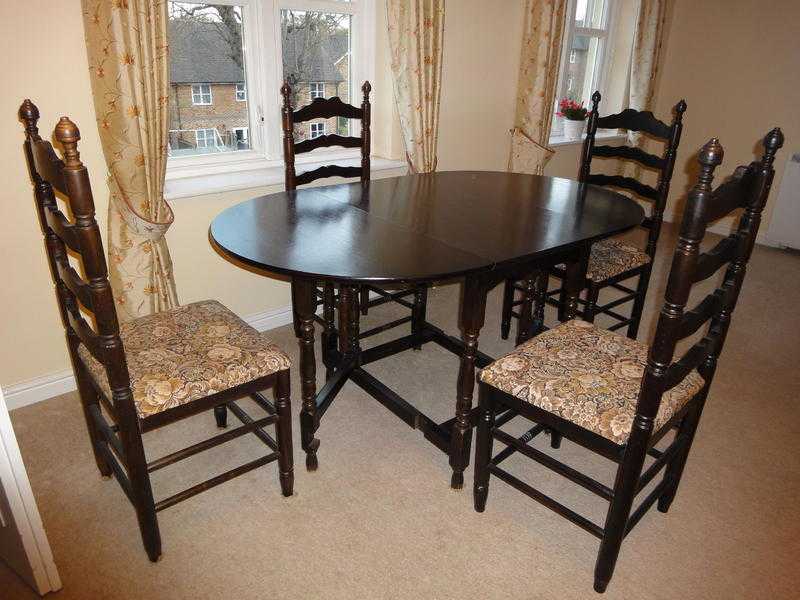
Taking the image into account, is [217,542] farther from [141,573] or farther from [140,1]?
[140,1]

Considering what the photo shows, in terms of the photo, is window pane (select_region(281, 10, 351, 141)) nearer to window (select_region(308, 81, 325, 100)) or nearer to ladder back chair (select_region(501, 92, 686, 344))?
window (select_region(308, 81, 325, 100))

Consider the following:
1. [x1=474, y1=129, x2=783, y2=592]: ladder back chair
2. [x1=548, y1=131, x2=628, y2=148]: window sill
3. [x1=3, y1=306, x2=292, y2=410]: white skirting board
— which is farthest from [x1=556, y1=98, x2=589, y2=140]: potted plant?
[x1=3, y1=306, x2=292, y2=410]: white skirting board

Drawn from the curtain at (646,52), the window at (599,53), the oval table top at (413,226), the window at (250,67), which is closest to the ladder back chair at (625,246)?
the oval table top at (413,226)

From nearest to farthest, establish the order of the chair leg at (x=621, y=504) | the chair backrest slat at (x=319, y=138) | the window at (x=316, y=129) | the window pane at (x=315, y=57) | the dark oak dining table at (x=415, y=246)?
the chair leg at (x=621, y=504), the dark oak dining table at (x=415, y=246), the chair backrest slat at (x=319, y=138), the window pane at (x=315, y=57), the window at (x=316, y=129)

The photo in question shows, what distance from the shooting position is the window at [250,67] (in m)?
2.48

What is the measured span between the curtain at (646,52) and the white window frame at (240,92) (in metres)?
3.18

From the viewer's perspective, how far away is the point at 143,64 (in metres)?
2.00

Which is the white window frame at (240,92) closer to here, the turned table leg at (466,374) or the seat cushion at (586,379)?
the turned table leg at (466,374)

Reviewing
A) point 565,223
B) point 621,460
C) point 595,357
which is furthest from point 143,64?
point 621,460

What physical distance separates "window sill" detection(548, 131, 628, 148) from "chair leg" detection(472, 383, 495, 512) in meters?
2.97

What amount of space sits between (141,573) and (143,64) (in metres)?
1.65

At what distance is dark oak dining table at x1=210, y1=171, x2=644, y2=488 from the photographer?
5.14 feet

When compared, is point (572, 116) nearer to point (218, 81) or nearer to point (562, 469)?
point (218, 81)

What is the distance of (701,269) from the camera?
3.90ft
